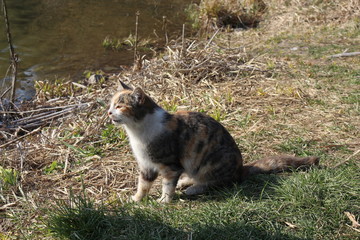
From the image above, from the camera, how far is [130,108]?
387 centimetres

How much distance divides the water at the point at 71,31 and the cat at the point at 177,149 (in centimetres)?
484

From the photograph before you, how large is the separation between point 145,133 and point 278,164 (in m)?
1.45

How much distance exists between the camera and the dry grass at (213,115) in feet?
15.1

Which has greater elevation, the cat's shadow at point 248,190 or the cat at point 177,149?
the cat at point 177,149

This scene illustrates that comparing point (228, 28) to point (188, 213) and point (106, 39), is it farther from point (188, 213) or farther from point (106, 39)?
point (188, 213)

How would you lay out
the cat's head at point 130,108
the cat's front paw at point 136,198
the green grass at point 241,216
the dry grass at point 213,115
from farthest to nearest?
the dry grass at point 213,115 → the cat's front paw at point 136,198 → the cat's head at point 130,108 → the green grass at point 241,216

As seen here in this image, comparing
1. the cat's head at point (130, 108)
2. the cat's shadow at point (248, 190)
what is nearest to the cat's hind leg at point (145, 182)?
the cat's shadow at point (248, 190)

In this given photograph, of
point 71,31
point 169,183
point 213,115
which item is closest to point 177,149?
point 169,183

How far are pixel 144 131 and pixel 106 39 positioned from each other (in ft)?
28.1

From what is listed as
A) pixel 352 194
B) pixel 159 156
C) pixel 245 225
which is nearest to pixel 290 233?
pixel 245 225

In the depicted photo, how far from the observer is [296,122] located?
5.59m

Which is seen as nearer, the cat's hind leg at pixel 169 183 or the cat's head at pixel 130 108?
the cat's head at pixel 130 108

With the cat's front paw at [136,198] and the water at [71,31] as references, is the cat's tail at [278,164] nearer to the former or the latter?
the cat's front paw at [136,198]

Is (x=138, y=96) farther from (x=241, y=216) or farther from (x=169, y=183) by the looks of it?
(x=241, y=216)
